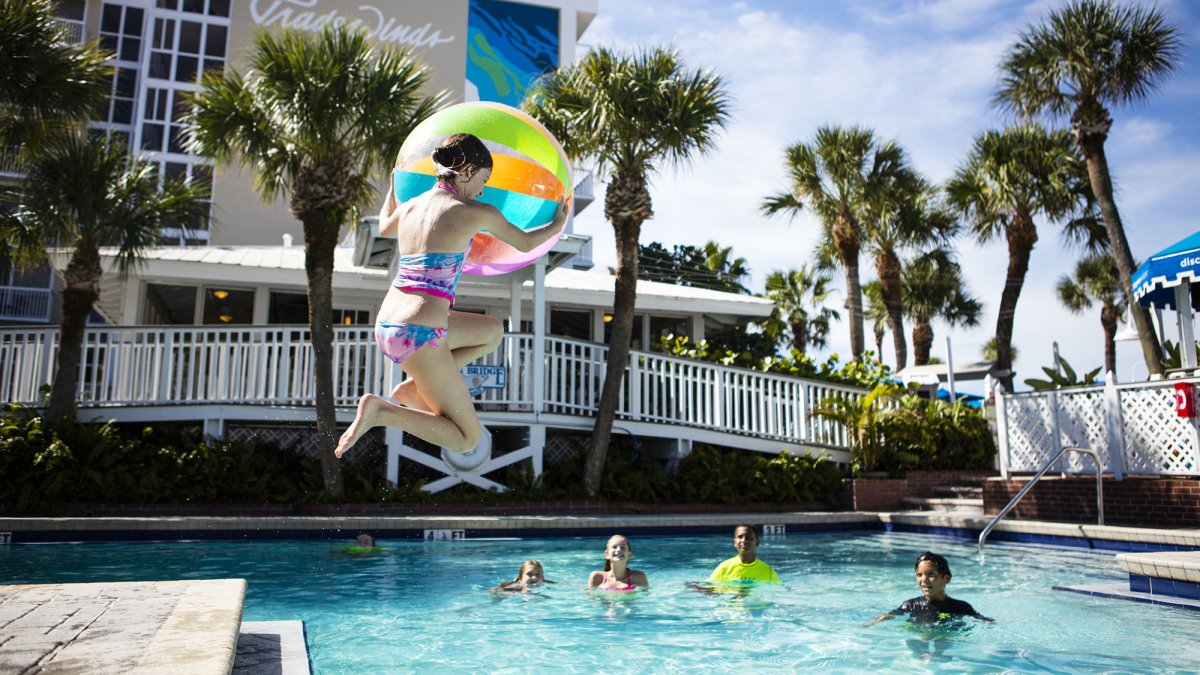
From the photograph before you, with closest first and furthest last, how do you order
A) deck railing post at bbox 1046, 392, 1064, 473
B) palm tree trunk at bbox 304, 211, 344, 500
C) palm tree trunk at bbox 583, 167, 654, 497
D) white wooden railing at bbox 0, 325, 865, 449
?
palm tree trunk at bbox 304, 211, 344, 500 → deck railing post at bbox 1046, 392, 1064, 473 → white wooden railing at bbox 0, 325, 865, 449 → palm tree trunk at bbox 583, 167, 654, 497

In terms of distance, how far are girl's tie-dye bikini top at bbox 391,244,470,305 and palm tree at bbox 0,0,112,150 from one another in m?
10.8

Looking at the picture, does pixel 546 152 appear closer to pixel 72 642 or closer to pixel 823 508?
pixel 72 642

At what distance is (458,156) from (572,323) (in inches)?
657

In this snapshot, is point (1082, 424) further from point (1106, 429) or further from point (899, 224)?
point (899, 224)

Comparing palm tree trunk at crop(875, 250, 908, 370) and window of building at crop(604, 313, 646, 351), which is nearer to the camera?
window of building at crop(604, 313, 646, 351)

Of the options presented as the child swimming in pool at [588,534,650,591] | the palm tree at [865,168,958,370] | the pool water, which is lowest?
the pool water

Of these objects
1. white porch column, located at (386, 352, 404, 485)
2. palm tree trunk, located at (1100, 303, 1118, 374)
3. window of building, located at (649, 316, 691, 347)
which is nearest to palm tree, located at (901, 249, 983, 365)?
palm tree trunk, located at (1100, 303, 1118, 374)

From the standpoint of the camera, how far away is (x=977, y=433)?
1578 centimetres

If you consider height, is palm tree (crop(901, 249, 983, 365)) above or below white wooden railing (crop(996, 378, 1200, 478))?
above

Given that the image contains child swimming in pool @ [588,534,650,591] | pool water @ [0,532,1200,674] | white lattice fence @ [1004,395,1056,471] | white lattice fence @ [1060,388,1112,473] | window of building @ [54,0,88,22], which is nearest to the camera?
pool water @ [0,532,1200,674]

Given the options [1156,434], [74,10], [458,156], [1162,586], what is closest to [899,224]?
[1156,434]

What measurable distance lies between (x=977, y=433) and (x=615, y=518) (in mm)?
7432

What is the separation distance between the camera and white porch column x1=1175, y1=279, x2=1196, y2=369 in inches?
512

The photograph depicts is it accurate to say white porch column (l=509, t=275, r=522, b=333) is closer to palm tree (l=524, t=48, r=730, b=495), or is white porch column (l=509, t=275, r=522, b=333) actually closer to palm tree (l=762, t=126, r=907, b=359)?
palm tree (l=524, t=48, r=730, b=495)
